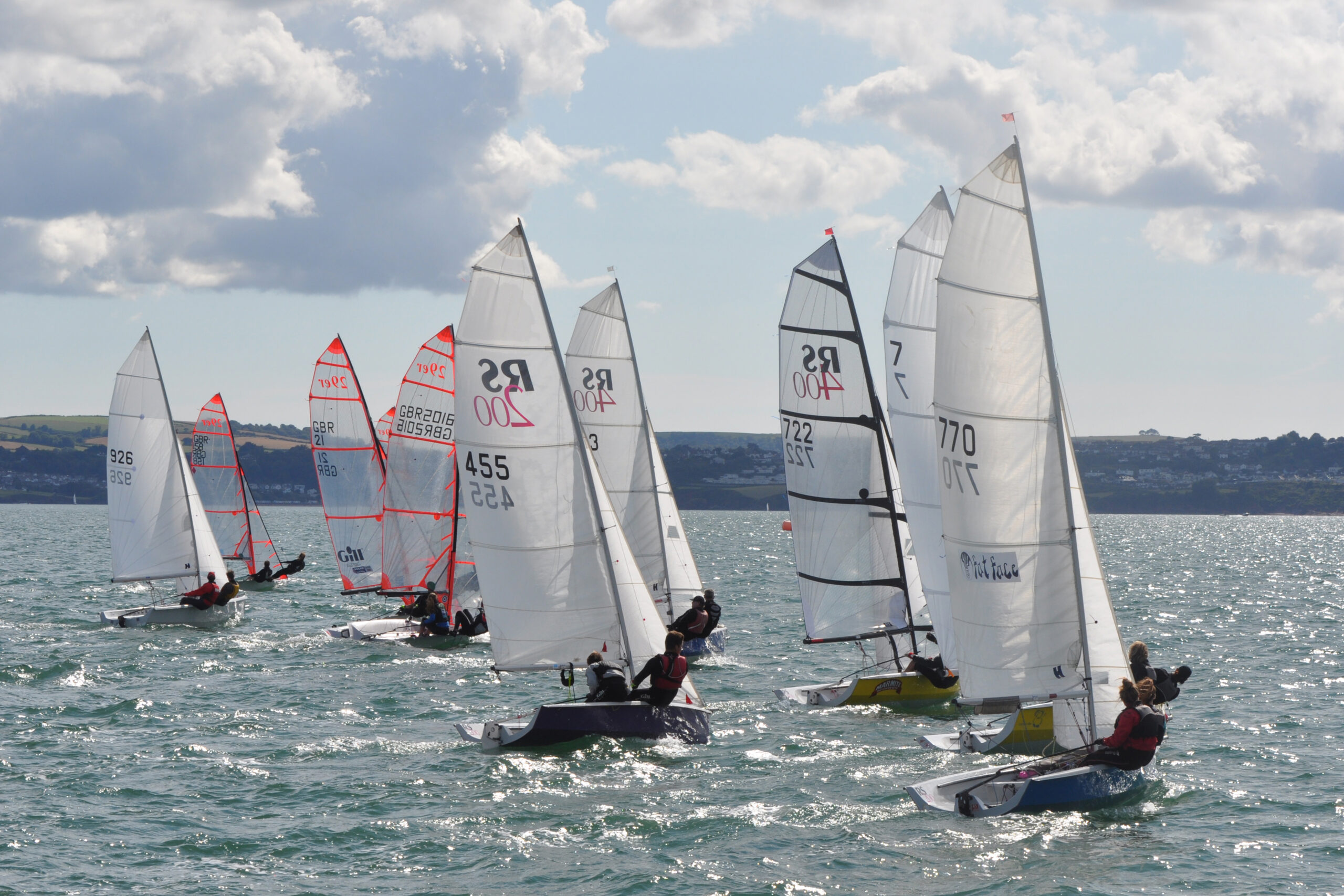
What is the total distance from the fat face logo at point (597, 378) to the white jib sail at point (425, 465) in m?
4.96

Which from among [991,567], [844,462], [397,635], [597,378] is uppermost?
[597,378]

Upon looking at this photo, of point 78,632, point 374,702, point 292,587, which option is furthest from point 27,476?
point 374,702

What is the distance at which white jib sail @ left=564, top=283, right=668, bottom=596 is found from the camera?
87.0ft

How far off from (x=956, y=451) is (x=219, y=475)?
32.0 m

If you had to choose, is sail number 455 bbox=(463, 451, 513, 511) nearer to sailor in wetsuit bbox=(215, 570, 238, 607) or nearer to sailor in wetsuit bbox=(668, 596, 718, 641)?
sailor in wetsuit bbox=(668, 596, 718, 641)

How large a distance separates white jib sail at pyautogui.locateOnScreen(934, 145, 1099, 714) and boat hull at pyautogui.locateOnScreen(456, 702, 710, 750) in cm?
403

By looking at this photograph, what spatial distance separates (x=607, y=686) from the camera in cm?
1695

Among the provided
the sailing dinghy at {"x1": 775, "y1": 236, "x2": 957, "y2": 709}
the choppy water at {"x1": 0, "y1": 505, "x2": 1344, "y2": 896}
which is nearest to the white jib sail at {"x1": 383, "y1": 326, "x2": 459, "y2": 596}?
the choppy water at {"x1": 0, "y1": 505, "x2": 1344, "y2": 896}

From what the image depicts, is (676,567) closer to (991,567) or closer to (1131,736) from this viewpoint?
(991,567)

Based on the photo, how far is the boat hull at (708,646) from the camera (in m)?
25.5

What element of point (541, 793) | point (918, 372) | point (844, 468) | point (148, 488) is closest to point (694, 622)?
point (844, 468)

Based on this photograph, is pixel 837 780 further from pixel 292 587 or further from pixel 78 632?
pixel 292 587

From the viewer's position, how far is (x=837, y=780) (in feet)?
52.6

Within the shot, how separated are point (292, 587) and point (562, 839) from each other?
3317 cm
